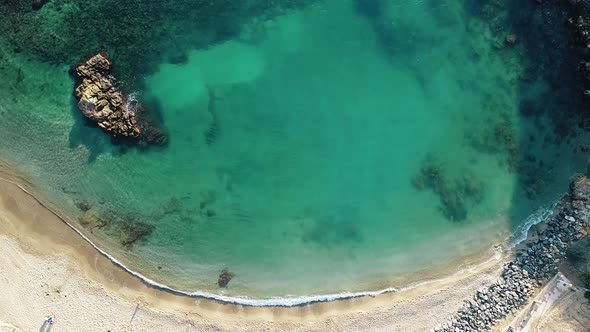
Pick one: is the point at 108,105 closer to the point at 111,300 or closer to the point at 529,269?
the point at 111,300

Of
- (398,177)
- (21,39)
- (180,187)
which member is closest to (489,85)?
(398,177)

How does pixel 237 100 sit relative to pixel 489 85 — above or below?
above

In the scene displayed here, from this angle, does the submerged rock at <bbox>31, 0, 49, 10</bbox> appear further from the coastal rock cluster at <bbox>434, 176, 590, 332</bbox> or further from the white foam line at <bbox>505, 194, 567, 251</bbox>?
the white foam line at <bbox>505, 194, 567, 251</bbox>

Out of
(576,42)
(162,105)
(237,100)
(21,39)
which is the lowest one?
(576,42)

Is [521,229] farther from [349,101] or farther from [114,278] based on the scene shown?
[114,278]

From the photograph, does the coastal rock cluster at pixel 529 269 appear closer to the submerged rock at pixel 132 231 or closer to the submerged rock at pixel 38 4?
the submerged rock at pixel 132 231

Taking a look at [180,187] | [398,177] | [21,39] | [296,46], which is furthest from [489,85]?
[21,39]
